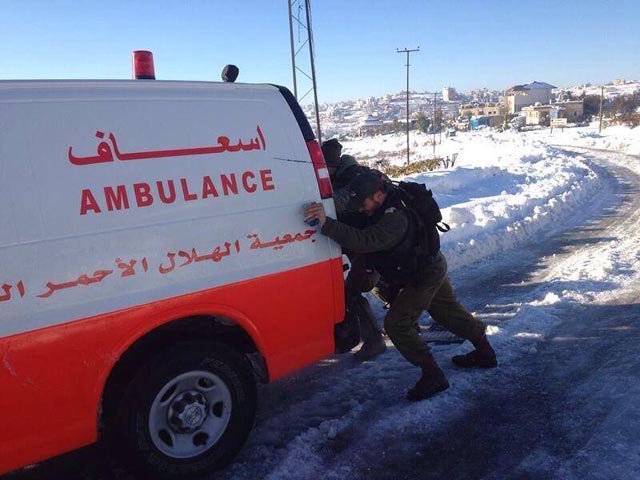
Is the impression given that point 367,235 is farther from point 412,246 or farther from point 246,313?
point 246,313

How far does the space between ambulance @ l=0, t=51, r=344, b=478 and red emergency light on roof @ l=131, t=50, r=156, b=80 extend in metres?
0.50

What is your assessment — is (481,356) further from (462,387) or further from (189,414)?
(189,414)

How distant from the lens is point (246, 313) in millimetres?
3123

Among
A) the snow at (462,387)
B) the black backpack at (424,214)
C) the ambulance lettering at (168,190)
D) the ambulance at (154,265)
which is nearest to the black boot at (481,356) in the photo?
the snow at (462,387)

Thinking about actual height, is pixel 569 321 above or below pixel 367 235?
below

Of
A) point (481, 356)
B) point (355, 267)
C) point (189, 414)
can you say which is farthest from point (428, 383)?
point (189, 414)

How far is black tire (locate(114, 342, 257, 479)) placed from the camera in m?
2.79

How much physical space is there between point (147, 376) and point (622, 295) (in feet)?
17.0

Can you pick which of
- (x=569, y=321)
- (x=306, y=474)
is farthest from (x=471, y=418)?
(x=569, y=321)

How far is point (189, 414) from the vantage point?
298 centimetres

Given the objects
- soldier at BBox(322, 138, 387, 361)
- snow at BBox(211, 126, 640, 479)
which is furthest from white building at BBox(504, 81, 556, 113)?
soldier at BBox(322, 138, 387, 361)

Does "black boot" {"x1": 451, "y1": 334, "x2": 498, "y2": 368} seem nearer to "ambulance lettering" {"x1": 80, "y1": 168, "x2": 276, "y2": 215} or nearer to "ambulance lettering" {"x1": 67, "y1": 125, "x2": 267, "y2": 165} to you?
"ambulance lettering" {"x1": 80, "y1": 168, "x2": 276, "y2": 215}

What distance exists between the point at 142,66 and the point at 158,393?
213 centimetres

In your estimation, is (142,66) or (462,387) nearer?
(142,66)
